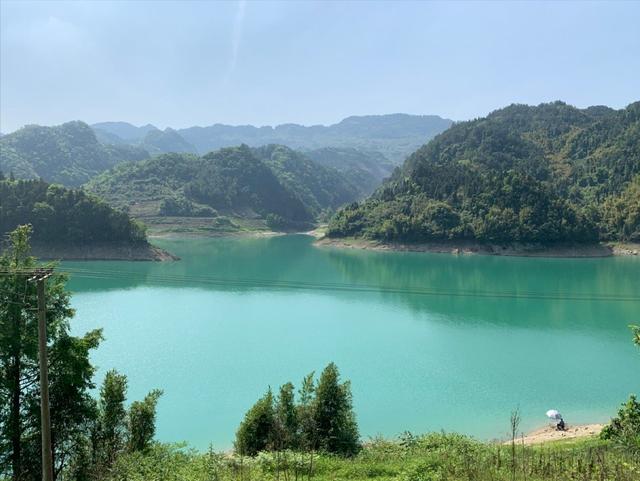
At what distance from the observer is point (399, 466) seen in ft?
33.5

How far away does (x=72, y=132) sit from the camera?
17875 cm

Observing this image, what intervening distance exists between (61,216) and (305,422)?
192 ft

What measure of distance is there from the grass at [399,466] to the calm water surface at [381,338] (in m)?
5.88

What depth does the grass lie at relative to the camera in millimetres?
8500

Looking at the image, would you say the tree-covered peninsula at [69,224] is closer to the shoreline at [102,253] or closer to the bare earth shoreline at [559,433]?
the shoreline at [102,253]

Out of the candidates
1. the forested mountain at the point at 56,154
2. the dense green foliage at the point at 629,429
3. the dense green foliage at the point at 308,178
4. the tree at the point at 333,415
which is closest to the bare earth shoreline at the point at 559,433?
the tree at the point at 333,415

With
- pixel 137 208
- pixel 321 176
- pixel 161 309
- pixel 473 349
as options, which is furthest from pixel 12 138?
pixel 473 349

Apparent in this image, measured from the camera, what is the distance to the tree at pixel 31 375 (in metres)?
9.84

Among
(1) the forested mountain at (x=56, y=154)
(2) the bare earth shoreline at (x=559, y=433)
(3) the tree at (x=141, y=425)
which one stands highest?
(1) the forested mountain at (x=56, y=154)

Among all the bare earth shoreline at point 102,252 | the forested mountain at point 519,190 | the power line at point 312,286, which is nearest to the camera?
the power line at point 312,286

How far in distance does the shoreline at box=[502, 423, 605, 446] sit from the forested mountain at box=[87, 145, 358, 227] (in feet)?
298

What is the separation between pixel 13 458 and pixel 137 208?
317 ft

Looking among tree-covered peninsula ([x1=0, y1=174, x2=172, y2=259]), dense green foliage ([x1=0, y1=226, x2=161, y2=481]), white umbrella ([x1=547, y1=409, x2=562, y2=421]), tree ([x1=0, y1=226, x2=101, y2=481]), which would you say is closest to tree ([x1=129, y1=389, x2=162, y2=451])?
dense green foliage ([x1=0, y1=226, x2=161, y2=481])

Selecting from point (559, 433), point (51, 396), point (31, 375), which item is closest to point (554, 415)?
point (559, 433)
